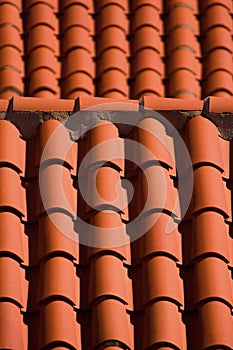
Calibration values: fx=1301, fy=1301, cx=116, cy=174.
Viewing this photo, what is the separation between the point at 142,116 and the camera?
6.32 meters

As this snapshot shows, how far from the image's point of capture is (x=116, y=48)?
872 cm

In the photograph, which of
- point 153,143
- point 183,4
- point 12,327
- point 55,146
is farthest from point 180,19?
point 12,327

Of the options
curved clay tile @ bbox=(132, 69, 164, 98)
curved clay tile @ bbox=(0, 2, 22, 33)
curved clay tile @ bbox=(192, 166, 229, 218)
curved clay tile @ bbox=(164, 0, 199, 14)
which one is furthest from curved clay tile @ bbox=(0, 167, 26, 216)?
curved clay tile @ bbox=(164, 0, 199, 14)

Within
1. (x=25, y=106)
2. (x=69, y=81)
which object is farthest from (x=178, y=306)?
(x=69, y=81)

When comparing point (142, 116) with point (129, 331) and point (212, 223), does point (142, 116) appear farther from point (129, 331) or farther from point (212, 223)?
point (129, 331)

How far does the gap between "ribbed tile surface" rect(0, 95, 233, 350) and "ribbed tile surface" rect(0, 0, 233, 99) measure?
2.12 metres

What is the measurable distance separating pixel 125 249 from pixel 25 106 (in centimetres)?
94

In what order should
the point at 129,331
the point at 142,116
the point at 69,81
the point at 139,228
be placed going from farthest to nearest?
1. the point at 69,81
2. the point at 142,116
3. the point at 139,228
4. the point at 129,331

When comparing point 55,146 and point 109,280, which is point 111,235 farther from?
point 55,146

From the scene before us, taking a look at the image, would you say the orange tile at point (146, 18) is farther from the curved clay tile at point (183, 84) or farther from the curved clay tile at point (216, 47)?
the curved clay tile at point (183, 84)

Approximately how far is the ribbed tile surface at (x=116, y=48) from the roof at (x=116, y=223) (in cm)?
208

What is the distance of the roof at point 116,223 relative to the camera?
18.1 feet

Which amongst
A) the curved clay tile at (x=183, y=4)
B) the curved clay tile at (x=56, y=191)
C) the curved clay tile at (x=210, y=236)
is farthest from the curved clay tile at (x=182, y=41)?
the curved clay tile at (x=210, y=236)

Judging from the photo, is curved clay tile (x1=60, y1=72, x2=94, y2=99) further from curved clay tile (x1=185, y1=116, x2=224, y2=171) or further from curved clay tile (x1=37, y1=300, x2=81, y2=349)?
curved clay tile (x1=37, y1=300, x2=81, y2=349)
